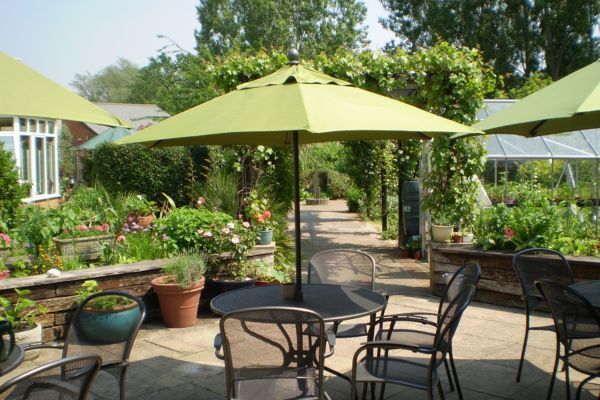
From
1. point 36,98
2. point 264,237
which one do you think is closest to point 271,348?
point 36,98

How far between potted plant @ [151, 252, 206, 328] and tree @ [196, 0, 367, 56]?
112ft

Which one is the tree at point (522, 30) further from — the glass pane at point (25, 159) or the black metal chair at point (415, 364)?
the black metal chair at point (415, 364)

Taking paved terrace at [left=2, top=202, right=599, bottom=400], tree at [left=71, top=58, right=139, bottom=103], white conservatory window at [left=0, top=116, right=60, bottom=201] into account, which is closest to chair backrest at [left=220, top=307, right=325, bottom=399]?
Answer: paved terrace at [left=2, top=202, right=599, bottom=400]

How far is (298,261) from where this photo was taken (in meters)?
3.73

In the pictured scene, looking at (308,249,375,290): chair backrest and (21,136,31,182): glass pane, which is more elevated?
(21,136,31,182): glass pane

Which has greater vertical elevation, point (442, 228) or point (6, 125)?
point (6, 125)

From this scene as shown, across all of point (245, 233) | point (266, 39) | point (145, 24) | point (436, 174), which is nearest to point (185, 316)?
point (245, 233)

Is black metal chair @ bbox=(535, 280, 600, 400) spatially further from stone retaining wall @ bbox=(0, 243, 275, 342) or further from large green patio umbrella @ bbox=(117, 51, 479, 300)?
stone retaining wall @ bbox=(0, 243, 275, 342)

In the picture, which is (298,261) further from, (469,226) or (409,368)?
(469,226)

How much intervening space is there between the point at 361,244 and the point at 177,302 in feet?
20.7

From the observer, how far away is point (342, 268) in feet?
14.3

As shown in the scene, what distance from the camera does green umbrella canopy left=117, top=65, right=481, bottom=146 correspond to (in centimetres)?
282

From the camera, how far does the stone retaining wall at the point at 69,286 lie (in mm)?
4934

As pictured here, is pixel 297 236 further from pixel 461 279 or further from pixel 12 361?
pixel 12 361
